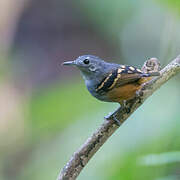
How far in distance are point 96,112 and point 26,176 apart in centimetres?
149

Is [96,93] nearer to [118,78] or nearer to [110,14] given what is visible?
[118,78]

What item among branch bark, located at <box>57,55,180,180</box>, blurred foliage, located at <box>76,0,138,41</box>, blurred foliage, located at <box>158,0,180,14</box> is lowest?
branch bark, located at <box>57,55,180,180</box>

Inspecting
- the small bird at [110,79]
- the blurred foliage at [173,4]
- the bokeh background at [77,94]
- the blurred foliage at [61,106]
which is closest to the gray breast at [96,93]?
the small bird at [110,79]

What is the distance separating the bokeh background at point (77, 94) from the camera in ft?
10.1

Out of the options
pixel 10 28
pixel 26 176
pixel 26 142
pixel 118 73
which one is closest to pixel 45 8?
pixel 10 28

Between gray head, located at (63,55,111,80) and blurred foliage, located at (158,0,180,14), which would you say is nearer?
blurred foliage, located at (158,0,180,14)

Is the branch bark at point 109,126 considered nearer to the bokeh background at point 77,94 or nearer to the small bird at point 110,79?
the small bird at point 110,79

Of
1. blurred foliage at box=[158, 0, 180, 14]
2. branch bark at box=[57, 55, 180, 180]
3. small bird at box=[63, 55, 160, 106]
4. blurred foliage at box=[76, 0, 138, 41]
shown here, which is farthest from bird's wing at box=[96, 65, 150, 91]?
blurred foliage at box=[76, 0, 138, 41]

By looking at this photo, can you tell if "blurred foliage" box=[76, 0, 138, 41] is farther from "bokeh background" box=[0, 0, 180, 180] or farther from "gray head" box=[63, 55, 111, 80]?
"gray head" box=[63, 55, 111, 80]

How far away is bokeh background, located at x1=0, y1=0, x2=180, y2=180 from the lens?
3.07m

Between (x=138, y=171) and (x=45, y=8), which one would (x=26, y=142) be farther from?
(x=45, y=8)

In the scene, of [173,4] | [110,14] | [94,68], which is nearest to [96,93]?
[94,68]

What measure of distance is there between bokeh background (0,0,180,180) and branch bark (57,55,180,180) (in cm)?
27

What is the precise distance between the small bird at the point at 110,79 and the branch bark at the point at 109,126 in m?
0.12
